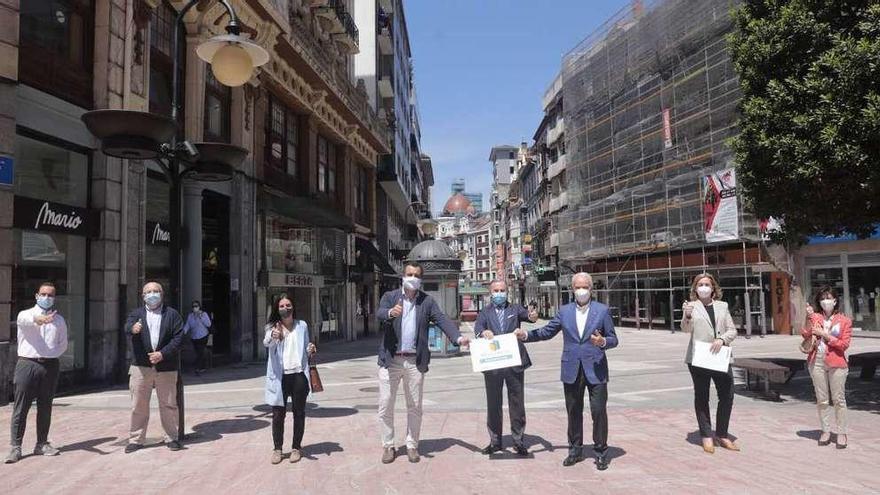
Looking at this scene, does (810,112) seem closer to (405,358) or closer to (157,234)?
(405,358)

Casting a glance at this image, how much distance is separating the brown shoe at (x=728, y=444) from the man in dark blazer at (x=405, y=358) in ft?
10.1

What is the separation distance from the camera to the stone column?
15.7 meters

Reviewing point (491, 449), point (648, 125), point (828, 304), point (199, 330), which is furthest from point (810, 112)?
point (648, 125)

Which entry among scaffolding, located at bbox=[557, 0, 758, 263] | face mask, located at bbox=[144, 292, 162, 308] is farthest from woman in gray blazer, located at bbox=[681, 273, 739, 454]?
scaffolding, located at bbox=[557, 0, 758, 263]

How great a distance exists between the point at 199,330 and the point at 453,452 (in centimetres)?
907

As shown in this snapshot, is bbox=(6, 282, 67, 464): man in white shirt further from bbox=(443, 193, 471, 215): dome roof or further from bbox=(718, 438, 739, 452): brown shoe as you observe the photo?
bbox=(443, 193, 471, 215): dome roof

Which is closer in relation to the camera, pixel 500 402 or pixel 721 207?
pixel 500 402

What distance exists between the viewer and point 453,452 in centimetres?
686

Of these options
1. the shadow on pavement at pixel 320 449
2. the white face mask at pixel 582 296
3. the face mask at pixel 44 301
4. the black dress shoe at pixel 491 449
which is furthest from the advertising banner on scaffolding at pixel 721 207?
the face mask at pixel 44 301

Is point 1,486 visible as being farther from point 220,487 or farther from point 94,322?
point 94,322

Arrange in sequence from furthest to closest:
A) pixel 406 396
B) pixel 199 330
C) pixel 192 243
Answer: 1. pixel 192 243
2. pixel 199 330
3. pixel 406 396

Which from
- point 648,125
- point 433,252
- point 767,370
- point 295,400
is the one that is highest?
point 648,125

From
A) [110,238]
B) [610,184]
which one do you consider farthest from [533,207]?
[110,238]

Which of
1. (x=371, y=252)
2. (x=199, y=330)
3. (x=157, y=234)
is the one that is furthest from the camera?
(x=371, y=252)
